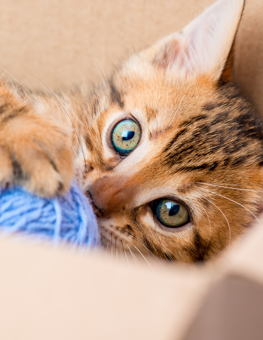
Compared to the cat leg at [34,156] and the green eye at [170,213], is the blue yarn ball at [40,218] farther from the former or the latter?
the green eye at [170,213]

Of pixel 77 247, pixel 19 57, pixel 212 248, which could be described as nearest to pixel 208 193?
pixel 212 248

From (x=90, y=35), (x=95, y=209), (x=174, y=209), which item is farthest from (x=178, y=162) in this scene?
(x=90, y=35)

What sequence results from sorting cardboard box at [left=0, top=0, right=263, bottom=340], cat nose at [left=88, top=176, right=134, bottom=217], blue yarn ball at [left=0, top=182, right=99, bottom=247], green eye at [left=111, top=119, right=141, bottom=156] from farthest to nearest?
green eye at [left=111, top=119, right=141, bottom=156] < cat nose at [left=88, top=176, right=134, bottom=217] < blue yarn ball at [left=0, top=182, right=99, bottom=247] < cardboard box at [left=0, top=0, right=263, bottom=340]

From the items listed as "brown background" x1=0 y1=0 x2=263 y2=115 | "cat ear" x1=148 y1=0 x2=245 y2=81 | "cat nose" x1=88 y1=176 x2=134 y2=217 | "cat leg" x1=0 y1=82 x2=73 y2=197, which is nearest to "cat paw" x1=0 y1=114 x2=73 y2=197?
"cat leg" x1=0 y1=82 x2=73 y2=197

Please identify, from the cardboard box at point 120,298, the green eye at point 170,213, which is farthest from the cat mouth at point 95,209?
the cardboard box at point 120,298

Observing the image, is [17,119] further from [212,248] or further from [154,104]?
[212,248]

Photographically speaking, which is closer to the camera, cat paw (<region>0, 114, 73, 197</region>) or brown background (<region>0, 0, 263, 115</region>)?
cat paw (<region>0, 114, 73, 197</region>)

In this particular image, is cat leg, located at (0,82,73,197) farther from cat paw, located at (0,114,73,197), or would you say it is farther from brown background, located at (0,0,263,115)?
brown background, located at (0,0,263,115)
